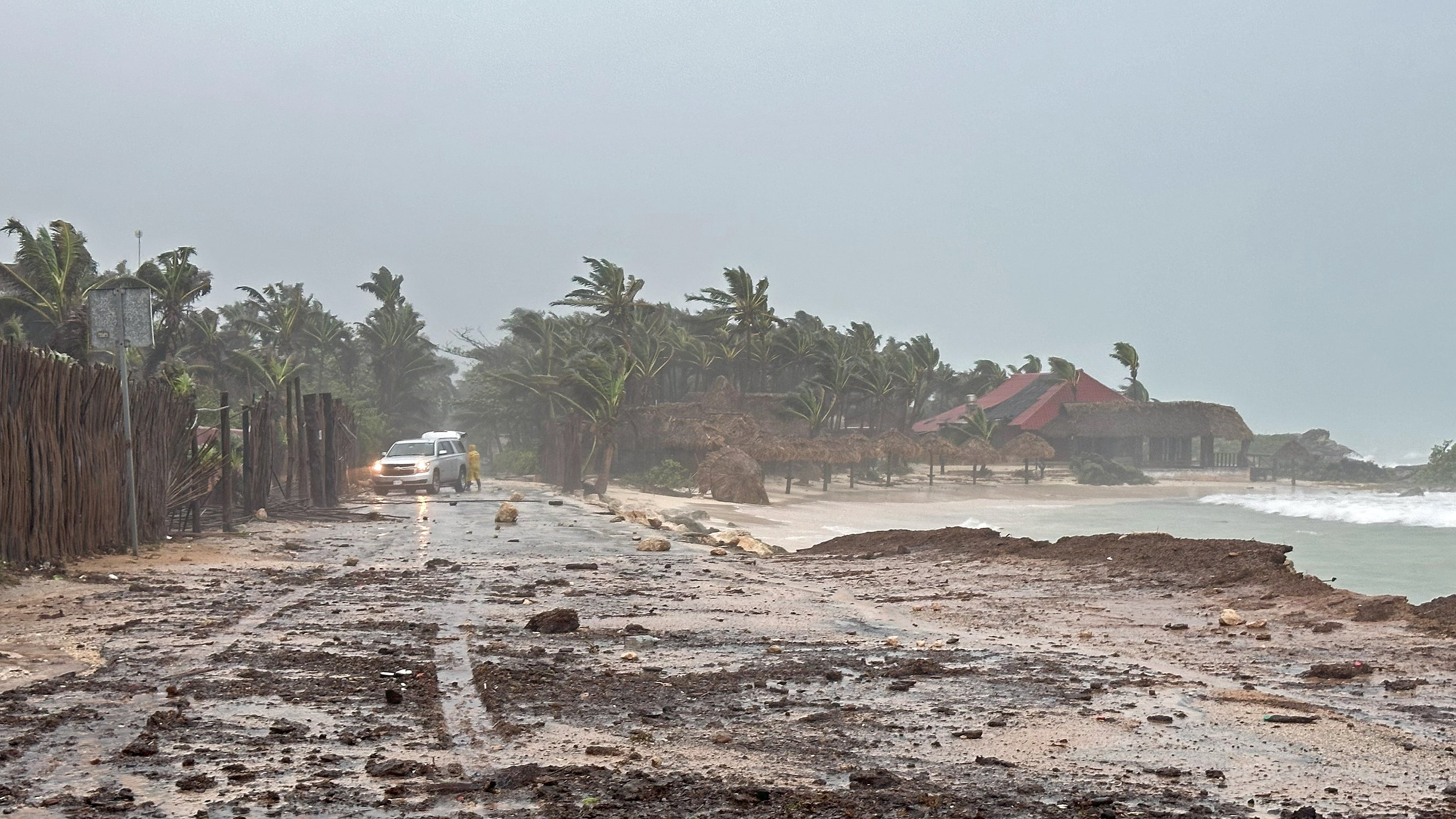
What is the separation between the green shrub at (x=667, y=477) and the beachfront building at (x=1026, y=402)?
25.1 metres

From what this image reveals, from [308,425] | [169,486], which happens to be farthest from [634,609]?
[308,425]

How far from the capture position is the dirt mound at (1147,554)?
11.8 m

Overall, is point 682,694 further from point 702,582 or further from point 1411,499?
point 1411,499

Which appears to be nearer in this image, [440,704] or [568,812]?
[568,812]

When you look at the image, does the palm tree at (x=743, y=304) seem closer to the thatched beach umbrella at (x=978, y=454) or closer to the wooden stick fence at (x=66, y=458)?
the thatched beach umbrella at (x=978, y=454)

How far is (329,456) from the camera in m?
26.6

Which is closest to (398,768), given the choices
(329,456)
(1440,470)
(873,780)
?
(873,780)

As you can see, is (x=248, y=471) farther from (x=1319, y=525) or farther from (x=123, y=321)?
(x=1319, y=525)

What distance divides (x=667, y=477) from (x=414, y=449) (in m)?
12.1

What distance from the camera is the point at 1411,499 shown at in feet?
178

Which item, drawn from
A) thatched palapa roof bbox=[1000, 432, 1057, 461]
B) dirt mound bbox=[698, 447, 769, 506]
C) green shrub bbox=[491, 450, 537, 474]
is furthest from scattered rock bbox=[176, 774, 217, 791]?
thatched palapa roof bbox=[1000, 432, 1057, 461]

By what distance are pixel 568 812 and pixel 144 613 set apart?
6.43 m

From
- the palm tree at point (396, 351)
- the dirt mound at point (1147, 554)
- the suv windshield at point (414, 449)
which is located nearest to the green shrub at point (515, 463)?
the palm tree at point (396, 351)

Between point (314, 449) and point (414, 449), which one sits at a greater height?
point (414, 449)
